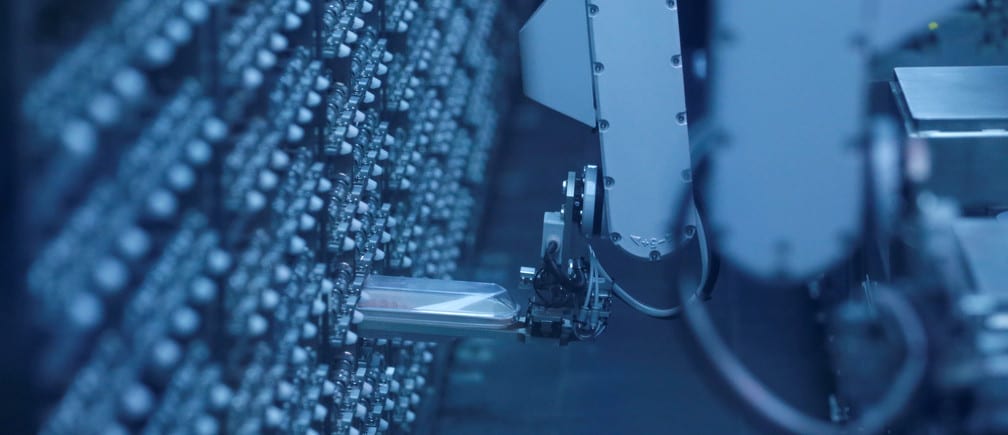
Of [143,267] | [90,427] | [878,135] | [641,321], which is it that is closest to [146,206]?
[143,267]

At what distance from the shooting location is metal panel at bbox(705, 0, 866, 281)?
242cm

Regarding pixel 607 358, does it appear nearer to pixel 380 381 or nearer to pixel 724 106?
pixel 724 106

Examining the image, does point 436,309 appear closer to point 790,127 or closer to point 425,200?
point 425,200

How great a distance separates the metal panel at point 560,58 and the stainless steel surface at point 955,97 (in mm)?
741

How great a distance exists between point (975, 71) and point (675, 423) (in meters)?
1.11

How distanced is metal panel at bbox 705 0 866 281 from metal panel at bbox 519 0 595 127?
0.84 meters

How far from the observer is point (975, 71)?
2379 millimetres

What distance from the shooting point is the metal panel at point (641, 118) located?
1.71 m

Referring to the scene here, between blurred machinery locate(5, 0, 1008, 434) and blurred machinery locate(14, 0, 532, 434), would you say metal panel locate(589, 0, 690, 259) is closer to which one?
blurred machinery locate(5, 0, 1008, 434)

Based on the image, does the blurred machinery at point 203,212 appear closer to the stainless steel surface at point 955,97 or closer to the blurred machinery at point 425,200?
the blurred machinery at point 425,200

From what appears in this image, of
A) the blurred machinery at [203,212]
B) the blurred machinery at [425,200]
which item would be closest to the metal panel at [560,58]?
the blurred machinery at [425,200]

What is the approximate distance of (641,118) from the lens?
175 centimetres

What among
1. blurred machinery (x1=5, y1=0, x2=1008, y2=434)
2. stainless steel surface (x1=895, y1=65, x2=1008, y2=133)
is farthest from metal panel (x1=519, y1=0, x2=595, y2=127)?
stainless steel surface (x1=895, y1=65, x2=1008, y2=133)

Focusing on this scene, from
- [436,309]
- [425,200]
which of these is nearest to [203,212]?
[436,309]
